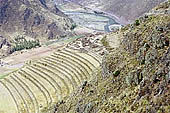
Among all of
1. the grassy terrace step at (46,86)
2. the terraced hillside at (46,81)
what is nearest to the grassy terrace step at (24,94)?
the terraced hillside at (46,81)

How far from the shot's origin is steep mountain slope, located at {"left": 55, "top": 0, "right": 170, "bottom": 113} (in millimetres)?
15406

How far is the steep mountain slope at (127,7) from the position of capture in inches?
5610

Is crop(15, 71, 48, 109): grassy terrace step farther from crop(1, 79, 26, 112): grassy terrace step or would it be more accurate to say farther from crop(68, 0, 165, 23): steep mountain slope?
crop(68, 0, 165, 23): steep mountain slope

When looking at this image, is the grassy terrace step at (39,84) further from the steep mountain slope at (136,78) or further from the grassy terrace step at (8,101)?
the steep mountain slope at (136,78)

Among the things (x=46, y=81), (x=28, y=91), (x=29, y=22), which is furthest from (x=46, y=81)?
(x=29, y=22)

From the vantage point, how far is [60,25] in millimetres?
122812

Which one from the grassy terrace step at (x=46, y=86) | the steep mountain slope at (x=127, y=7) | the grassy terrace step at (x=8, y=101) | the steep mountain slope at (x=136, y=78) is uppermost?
the steep mountain slope at (x=127, y=7)

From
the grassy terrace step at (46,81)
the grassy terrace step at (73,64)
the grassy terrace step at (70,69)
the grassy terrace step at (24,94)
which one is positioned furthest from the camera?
the grassy terrace step at (73,64)

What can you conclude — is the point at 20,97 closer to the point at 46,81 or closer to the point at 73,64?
the point at 46,81

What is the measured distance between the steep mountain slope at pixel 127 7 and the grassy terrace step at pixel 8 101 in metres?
104

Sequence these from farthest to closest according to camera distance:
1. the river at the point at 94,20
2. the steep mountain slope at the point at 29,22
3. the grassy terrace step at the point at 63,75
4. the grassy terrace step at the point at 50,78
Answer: the river at the point at 94,20, the steep mountain slope at the point at 29,22, the grassy terrace step at the point at 50,78, the grassy terrace step at the point at 63,75

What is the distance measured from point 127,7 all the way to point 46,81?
122467mm

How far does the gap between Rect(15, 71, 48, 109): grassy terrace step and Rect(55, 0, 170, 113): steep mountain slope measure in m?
12.8

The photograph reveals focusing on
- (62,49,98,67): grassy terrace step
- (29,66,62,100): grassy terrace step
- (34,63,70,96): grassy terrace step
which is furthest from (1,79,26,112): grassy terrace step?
(62,49,98,67): grassy terrace step
